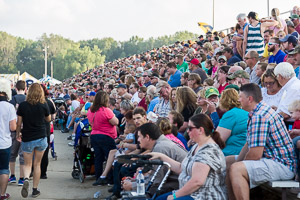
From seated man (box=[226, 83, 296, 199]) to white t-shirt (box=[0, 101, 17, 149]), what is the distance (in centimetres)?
419

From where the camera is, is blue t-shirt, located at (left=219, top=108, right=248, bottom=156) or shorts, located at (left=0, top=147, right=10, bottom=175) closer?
blue t-shirt, located at (left=219, top=108, right=248, bottom=156)

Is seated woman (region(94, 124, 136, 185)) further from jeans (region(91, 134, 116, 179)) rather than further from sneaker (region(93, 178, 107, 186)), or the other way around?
jeans (region(91, 134, 116, 179))

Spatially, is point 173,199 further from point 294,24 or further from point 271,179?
point 294,24

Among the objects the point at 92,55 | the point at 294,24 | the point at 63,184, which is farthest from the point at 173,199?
the point at 92,55

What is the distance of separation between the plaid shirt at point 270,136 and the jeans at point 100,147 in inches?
210

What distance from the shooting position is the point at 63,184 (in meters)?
10.3

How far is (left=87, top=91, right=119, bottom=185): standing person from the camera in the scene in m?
10.3

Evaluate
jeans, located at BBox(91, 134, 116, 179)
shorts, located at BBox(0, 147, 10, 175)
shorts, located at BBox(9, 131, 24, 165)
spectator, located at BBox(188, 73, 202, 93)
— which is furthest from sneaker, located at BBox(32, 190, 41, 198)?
spectator, located at BBox(188, 73, 202, 93)

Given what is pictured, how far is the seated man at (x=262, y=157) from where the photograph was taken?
5199mm

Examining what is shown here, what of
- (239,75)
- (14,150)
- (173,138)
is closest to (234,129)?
(173,138)

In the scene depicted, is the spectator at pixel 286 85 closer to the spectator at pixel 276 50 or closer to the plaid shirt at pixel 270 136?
the plaid shirt at pixel 270 136

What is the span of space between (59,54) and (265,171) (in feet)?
542

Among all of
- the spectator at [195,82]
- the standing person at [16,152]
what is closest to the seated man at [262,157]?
the spectator at [195,82]

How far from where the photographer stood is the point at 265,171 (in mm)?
5219
